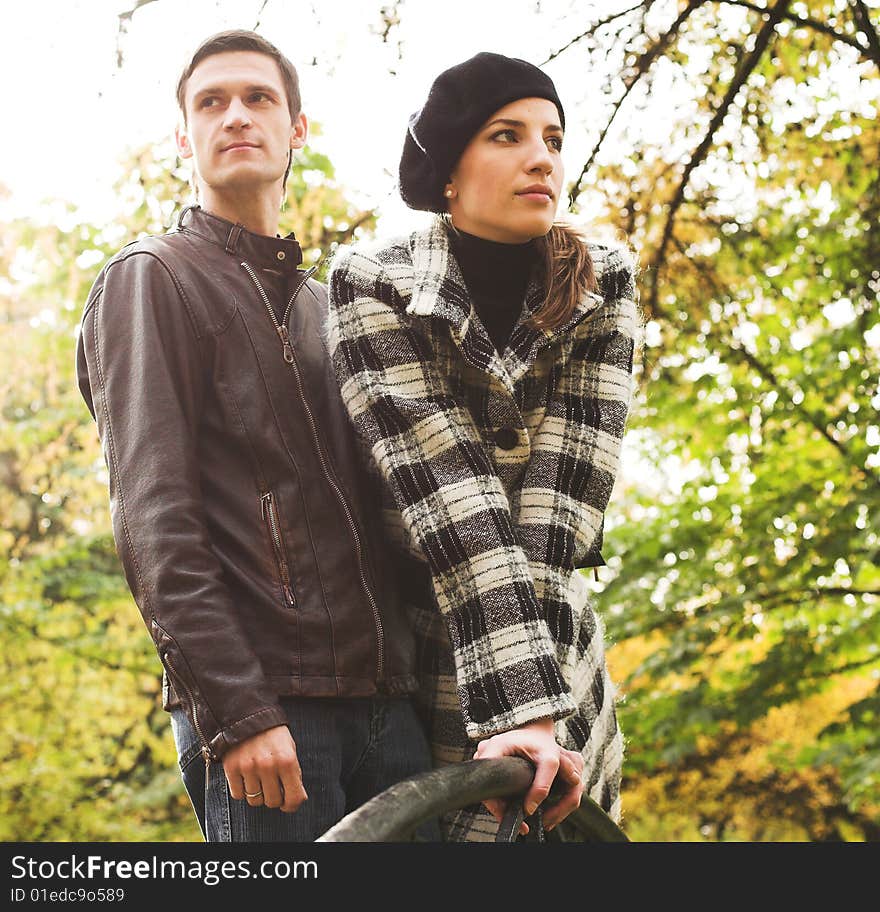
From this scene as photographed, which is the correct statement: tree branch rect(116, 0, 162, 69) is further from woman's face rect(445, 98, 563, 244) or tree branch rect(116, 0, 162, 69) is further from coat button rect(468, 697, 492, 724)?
Result: coat button rect(468, 697, 492, 724)

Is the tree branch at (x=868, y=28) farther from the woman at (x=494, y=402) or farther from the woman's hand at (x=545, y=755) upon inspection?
the woman's hand at (x=545, y=755)

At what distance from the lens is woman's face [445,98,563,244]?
2102 millimetres

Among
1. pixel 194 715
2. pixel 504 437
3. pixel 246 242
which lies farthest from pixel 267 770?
Result: pixel 246 242

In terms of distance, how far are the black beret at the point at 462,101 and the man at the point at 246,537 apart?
1.14 feet

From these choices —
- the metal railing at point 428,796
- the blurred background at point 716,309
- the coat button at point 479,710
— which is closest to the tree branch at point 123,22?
the blurred background at point 716,309

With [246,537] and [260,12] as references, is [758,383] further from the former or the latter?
[246,537]

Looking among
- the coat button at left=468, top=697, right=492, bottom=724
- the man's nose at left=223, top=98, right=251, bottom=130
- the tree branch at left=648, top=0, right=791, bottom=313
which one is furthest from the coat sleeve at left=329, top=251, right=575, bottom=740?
the tree branch at left=648, top=0, right=791, bottom=313

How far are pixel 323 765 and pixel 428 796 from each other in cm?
59

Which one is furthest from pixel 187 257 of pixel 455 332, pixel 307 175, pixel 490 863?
pixel 307 175

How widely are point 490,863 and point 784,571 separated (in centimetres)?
437

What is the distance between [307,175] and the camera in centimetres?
485

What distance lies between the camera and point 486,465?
196 cm

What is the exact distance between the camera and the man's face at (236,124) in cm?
219

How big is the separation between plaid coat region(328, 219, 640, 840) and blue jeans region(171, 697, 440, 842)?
12 centimetres
